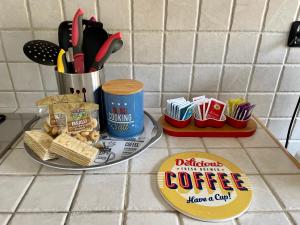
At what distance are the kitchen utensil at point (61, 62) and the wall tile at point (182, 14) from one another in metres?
0.30

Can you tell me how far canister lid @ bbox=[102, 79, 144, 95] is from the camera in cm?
58

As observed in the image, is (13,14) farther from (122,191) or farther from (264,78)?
(264,78)

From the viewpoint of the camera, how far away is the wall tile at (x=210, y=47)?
2.25 feet

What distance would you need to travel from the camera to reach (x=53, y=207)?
1.42 ft

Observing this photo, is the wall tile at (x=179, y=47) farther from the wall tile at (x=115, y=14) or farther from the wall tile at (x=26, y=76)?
the wall tile at (x=26, y=76)

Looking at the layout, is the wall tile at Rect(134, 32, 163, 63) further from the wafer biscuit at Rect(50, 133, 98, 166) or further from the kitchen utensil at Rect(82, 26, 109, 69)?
the wafer biscuit at Rect(50, 133, 98, 166)

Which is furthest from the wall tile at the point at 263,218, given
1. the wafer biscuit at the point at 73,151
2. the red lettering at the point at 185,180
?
the wafer biscuit at the point at 73,151

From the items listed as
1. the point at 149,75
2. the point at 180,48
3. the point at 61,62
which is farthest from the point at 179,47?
the point at 61,62

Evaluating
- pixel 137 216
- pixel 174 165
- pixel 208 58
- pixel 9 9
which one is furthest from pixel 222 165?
pixel 9 9

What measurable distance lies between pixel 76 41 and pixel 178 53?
29cm

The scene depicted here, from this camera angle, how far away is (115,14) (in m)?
0.65

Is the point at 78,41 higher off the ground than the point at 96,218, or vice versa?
the point at 78,41

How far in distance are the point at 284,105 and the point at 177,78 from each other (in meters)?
0.37

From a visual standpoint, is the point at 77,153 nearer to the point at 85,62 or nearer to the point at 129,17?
the point at 85,62
